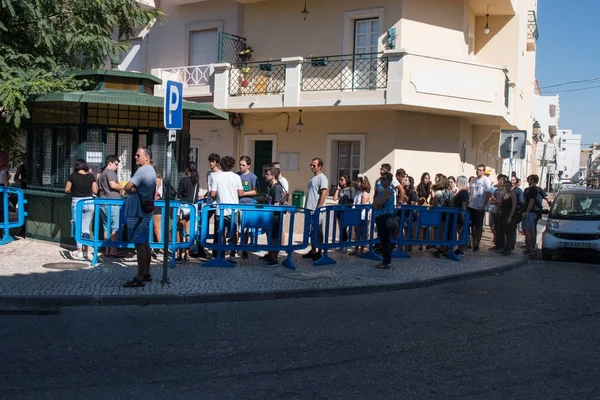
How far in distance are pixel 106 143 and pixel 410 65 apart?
310 inches

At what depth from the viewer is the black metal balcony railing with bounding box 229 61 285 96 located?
17.8 m

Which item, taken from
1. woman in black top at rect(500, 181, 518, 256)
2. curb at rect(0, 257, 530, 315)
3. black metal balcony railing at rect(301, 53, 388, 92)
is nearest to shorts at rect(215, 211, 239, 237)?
curb at rect(0, 257, 530, 315)

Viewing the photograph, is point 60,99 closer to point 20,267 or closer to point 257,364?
point 20,267

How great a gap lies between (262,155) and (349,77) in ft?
12.7

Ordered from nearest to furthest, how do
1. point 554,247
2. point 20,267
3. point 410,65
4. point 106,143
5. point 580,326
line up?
point 580,326, point 20,267, point 106,143, point 554,247, point 410,65

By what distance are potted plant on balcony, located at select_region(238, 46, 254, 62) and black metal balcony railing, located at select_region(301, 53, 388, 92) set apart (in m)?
2.16

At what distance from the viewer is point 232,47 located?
19234 mm

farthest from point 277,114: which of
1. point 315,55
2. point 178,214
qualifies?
point 178,214

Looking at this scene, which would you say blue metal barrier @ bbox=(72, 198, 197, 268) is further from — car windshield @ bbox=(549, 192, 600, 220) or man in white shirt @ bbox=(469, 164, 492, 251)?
car windshield @ bbox=(549, 192, 600, 220)

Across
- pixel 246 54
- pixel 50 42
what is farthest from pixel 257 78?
pixel 50 42

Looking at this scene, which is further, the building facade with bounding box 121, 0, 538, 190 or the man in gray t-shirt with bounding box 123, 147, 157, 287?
the building facade with bounding box 121, 0, 538, 190

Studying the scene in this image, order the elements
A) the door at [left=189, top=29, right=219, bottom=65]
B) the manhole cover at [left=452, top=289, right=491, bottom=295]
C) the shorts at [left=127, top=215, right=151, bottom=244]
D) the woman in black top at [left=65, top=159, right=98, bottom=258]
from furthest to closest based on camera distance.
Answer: the door at [left=189, top=29, right=219, bottom=65], the woman in black top at [left=65, top=159, right=98, bottom=258], the manhole cover at [left=452, top=289, right=491, bottom=295], the shorts at [left=127, top=215, right=151, bottom=244]

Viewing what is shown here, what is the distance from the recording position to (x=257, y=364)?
5.59 m

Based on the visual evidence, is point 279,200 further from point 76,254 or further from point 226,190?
point 76,254
